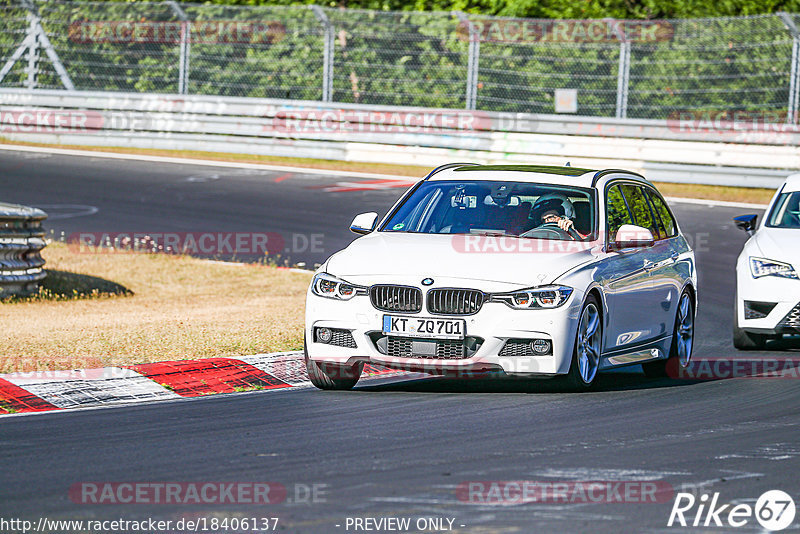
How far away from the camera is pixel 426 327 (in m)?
9.10

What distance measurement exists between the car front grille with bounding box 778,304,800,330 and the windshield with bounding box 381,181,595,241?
264 cm

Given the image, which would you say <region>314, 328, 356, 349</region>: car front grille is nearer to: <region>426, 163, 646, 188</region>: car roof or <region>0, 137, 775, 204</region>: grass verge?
<region>426, 163, 646, 188</region>: car roof

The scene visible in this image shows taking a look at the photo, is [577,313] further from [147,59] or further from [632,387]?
[147,59]

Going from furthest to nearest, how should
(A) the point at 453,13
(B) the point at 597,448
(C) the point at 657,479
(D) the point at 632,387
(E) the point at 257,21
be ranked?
(E) the point at 257,21, (A) the point at 453,13, (D) the point at 632,387, (B) the point at 597,448, (C) the point at 657,479

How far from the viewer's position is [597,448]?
7574 millimetres

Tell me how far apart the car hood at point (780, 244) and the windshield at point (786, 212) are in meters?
0.16

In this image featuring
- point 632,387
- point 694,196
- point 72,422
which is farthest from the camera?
point 694,196

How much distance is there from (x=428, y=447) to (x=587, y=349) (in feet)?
7.87

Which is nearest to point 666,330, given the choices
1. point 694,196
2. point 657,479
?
point 657,479

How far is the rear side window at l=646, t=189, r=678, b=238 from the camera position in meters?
11.6

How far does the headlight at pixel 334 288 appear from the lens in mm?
9305

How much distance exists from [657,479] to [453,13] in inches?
823

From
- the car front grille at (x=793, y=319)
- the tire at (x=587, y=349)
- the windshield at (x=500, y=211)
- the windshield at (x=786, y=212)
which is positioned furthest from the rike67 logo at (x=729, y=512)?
the windshield at (x=786, y=212)

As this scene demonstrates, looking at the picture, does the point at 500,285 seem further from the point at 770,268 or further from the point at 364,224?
the point at 770,268
